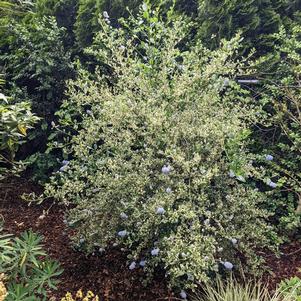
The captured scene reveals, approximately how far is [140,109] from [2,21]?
2.49 metres

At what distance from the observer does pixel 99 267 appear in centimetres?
327

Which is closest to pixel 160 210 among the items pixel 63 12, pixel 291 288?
pixel 291 288

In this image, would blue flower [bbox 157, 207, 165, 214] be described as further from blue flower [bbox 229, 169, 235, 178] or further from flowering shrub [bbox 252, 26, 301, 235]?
flowering shrub [bbox 252, 26, 301, 235]

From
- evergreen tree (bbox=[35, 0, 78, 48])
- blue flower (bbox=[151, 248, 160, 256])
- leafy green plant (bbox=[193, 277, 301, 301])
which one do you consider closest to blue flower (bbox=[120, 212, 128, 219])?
blue flower (bbox=[151, 248, 160, 256])

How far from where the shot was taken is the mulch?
3.03 m

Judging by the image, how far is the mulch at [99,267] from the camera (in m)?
3.03

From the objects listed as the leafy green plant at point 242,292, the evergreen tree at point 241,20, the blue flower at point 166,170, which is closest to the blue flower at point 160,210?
the blue flower at point 166,170

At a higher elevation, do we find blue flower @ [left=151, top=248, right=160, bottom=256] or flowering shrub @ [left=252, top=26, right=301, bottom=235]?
flowering shrub @ [left=252, top=26, right=301, bottom=235]

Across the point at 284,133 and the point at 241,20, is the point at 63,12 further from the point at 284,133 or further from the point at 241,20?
the point at 284,133

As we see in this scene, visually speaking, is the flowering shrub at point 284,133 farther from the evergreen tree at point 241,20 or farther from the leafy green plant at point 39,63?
the leafy green plant at point 39,63

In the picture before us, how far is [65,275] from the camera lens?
10.5ft

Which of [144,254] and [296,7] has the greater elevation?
[296,7]

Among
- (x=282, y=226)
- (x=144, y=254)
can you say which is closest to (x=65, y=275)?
(x=144, y=254)

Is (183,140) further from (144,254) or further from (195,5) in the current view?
(195,5)
